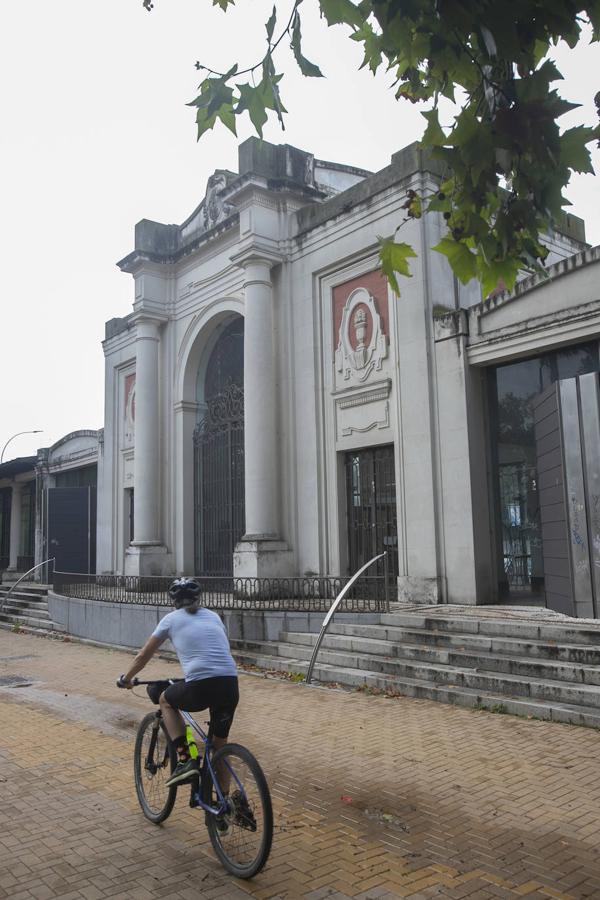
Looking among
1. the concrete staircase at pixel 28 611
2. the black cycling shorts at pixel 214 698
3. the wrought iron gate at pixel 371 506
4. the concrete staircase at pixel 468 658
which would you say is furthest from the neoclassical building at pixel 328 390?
the black cycling shorts at pixel 214 698

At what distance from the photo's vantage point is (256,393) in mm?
16344

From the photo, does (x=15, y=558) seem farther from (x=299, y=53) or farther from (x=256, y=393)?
(x=299, y=53)

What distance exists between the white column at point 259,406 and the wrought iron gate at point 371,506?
174 centimetres

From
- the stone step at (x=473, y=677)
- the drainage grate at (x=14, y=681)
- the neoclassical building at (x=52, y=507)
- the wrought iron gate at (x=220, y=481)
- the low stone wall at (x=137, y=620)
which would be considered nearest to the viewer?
the stone step at (x=473, y=677)

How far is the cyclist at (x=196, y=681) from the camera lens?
4594 millimetres

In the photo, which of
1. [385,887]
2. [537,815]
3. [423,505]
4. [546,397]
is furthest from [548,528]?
[385,887]

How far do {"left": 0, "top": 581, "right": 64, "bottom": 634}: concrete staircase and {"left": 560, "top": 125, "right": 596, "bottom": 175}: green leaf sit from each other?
16.7 m

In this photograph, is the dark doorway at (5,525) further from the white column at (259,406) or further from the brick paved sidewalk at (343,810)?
the brick paved sidewalk at (343,810)

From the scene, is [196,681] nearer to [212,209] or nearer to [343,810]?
[343,810]

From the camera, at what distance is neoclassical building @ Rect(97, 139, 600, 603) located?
41.8 feet

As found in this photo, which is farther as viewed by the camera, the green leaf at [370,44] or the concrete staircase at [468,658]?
the concrete staircase at [468,658]

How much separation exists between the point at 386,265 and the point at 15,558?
108 feet

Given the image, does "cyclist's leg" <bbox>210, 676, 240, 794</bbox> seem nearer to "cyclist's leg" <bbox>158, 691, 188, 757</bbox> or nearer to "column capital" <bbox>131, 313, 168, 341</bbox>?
"cyclist's leg" <bbox>158, 691, 188, 757</bbox>

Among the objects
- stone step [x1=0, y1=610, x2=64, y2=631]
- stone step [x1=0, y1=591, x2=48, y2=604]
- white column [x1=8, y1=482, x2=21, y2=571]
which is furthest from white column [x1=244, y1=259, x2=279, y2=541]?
white column [x1=8, y1=482, x2=21, y2=571]
